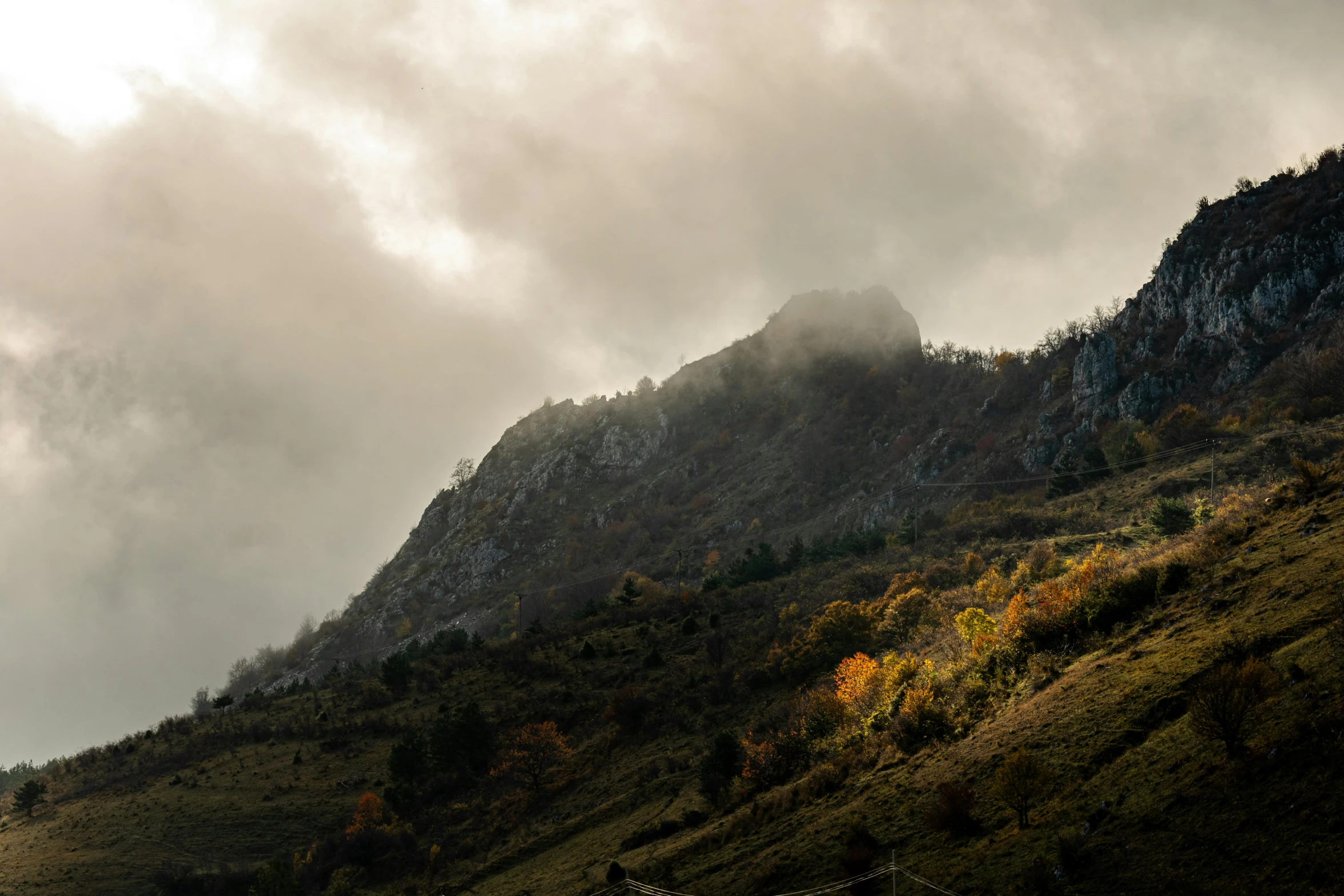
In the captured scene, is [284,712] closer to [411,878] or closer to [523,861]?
[411,878]

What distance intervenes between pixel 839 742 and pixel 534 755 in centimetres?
A: 3009

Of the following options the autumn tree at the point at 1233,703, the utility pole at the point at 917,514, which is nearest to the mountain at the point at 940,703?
the autumn tree at the point at 1233,703

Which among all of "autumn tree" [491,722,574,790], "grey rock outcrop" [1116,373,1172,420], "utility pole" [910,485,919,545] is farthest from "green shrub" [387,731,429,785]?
"grey rock outcrop" [1116,373,1172,420]

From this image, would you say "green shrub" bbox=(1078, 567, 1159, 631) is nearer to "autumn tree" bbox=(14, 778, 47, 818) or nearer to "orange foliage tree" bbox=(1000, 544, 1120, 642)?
"orange foliage tree" bbox=(1000, 544, 1120, 642)

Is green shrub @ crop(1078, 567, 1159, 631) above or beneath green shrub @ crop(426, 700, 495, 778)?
beneath

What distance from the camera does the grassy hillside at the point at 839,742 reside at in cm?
1903

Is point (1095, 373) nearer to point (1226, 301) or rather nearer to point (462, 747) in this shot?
point (1226, 301)

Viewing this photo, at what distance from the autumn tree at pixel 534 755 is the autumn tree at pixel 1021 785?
42661 millimetres

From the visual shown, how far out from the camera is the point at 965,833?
23.1 meters

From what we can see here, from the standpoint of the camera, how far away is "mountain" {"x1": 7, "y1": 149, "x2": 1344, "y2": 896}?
19.8 metres

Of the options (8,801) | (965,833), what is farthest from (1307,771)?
(8,801)

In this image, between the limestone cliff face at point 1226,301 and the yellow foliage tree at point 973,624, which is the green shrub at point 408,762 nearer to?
the yellow foliage tree at point 973,624

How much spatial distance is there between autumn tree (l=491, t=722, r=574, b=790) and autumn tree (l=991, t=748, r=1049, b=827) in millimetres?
42661

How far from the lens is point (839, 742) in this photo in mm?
38500
